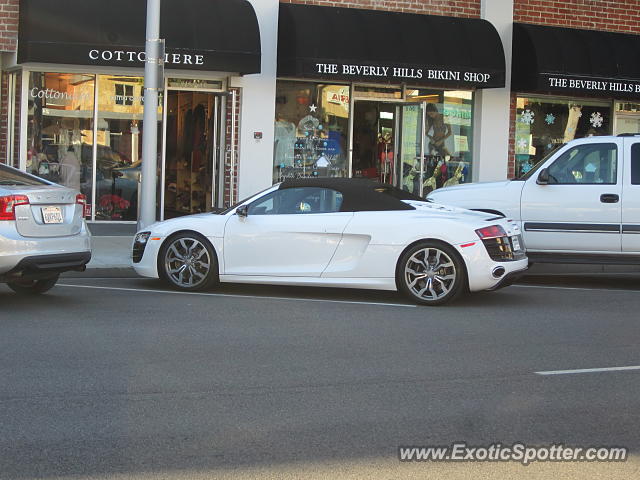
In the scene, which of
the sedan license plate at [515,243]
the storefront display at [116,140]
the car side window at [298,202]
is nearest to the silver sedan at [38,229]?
the car side window at [298,202]

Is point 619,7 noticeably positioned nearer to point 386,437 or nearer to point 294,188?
point 294,188

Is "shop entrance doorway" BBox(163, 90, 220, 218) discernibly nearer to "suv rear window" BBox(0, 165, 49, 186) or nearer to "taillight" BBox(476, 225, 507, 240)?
"suv rear window" BBox(0, 165, 49, 186)

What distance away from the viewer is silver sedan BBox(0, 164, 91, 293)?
9.20 m

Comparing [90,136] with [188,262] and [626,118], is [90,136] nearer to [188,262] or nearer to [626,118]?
[188,262]

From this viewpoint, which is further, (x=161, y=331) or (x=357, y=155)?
(x=357, y=155)

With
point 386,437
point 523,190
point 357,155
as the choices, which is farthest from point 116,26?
point 386,437

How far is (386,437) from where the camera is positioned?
5387 mm

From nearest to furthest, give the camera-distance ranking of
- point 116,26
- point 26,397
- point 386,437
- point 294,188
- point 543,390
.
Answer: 1. point 386,437
2. point 26,397
3. point 543,390
4. point 294,188
5. point 116,26

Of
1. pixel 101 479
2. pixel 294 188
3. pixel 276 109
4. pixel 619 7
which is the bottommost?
pixel 101 479

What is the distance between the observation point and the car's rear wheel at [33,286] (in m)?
10.6

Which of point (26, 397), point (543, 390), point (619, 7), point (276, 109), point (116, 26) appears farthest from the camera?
point (619, 7)

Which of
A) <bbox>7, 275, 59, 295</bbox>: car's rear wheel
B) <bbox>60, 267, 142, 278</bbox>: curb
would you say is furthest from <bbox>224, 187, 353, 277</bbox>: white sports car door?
<bbox>60, 267, 142, 278</bbox>: curb

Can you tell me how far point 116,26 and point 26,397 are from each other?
10768mm

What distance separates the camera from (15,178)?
395 inches
